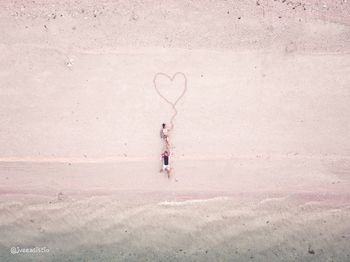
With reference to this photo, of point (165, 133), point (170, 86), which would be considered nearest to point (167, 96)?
point (170, 86)

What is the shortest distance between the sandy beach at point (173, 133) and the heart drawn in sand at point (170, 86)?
0.8 inches

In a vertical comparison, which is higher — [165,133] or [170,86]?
[170,86]

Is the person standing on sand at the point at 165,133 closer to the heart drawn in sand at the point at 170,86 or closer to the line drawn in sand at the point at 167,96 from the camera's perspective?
the line drawn in sand at the point at 167,96

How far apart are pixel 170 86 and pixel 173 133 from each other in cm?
68

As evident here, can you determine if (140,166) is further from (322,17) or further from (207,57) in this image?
(322,17)

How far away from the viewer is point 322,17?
6.88 m

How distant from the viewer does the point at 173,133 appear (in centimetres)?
711

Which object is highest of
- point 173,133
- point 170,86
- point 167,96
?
point 170,86

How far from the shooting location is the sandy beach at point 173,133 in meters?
6.93

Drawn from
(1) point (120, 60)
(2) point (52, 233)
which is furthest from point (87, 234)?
(1) point (120, 60)

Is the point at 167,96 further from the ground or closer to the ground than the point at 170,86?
closer to the ground

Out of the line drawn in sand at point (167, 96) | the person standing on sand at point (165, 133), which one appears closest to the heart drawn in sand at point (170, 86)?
the line drawn in sand at point (167, 96)

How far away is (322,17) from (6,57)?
4.51 meters

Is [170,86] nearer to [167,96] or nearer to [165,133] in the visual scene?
[167,96]
